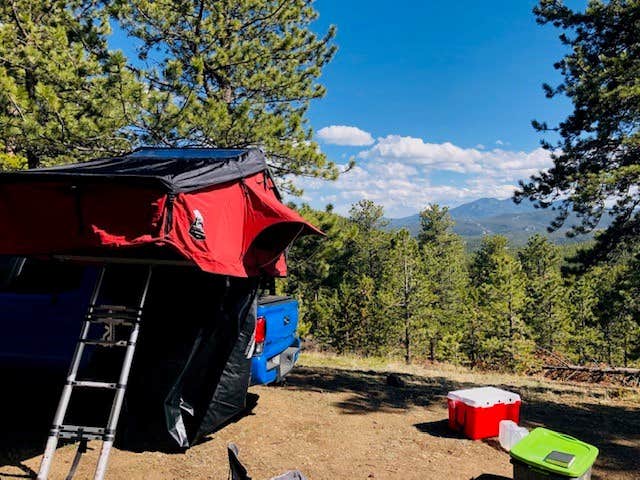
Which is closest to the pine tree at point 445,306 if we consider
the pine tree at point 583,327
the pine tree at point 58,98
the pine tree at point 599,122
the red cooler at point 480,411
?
the pine tree at point 583,327

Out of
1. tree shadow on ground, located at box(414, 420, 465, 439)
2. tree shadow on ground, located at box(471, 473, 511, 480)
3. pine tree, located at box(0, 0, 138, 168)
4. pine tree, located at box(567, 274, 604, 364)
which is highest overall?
pine tree, located at box(0, 0, 138, 168)

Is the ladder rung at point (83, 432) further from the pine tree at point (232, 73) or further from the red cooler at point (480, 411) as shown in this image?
the pine tree at point (232, 73)

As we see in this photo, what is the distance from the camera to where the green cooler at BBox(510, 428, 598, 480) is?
3209 millimetres

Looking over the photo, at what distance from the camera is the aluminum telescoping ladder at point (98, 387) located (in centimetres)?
318

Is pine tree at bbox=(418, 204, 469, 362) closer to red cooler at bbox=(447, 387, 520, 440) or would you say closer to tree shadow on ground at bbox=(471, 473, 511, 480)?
red cooler at bbox=(447, 387, 520, 440)

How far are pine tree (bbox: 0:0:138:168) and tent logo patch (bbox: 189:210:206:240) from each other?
697 centimetres

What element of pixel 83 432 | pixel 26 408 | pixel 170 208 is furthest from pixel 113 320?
pixel 26 408

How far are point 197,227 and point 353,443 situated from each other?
297 centimetres

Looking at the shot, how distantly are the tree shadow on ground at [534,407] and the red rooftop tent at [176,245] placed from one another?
2.35 meters

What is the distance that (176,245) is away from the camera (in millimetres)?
3256

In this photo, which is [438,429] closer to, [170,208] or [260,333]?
[260,333]

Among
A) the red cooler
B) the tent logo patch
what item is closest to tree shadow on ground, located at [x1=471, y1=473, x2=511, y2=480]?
the red cooler

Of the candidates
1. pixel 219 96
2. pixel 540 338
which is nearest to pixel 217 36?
pixel 219 96

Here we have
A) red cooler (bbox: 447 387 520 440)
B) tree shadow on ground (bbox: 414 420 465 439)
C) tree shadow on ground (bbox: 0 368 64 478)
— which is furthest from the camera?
tree shadow on ground (bbox: 414 420 465 439)
